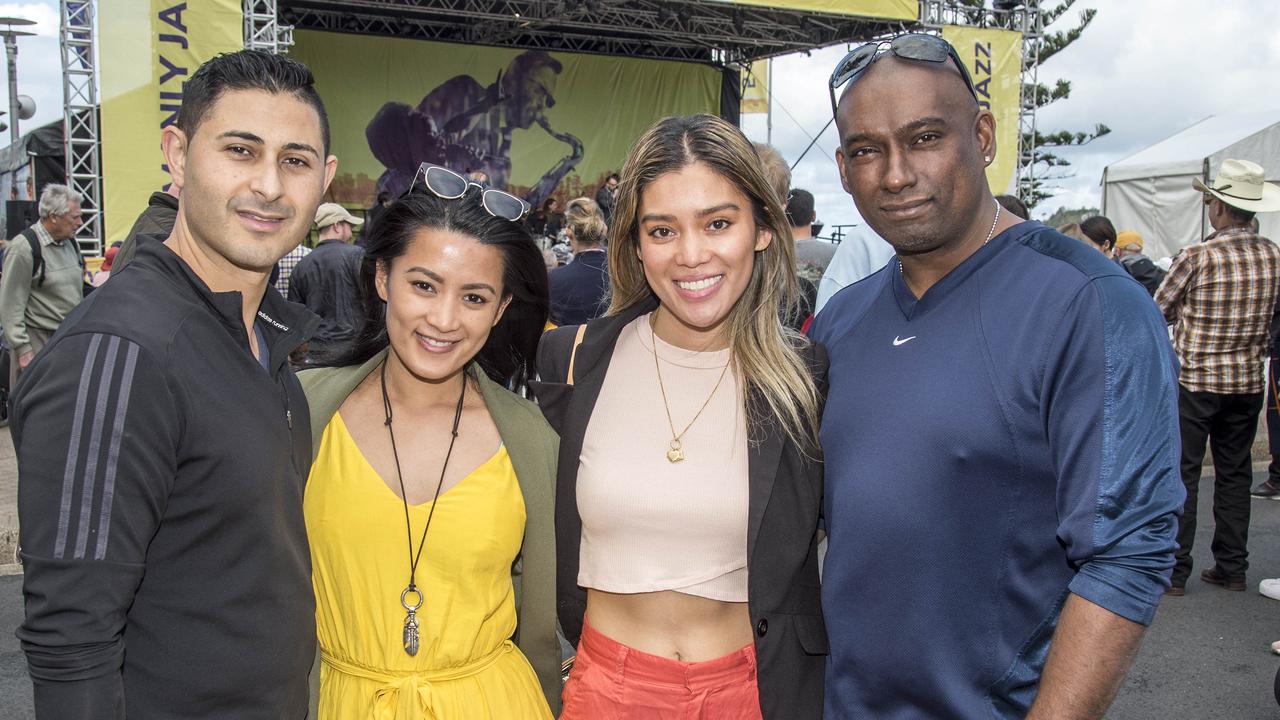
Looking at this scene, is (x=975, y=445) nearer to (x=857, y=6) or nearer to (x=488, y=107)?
(x=857, y=6)

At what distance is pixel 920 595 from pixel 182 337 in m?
1.37

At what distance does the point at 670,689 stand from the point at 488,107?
1626 centimetres

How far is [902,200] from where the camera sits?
184 centimetres

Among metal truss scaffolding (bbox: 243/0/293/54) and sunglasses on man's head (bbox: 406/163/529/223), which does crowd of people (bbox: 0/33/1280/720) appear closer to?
sunglasses on man's head (bbox: 406/163/529/223)

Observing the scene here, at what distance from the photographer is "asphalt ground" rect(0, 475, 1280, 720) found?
386 cm

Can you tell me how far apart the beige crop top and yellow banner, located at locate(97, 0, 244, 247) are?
7827mm

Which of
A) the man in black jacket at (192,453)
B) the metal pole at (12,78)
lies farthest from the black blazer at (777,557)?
the metal pole at (12,78)

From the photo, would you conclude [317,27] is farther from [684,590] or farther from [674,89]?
[684,590]

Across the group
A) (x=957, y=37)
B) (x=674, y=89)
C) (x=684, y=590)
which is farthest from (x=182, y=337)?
(x=674, y=89)

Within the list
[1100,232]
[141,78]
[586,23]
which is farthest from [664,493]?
[586,23]

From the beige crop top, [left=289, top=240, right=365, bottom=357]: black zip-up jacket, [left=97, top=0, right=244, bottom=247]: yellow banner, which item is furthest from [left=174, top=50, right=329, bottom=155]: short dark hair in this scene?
[left=97, top=0, right=244, bottom=247]: yellow banner

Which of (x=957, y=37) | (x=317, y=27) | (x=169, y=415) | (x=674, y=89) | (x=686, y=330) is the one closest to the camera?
(x=169, y=415)

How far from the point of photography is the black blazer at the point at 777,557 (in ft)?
6.91

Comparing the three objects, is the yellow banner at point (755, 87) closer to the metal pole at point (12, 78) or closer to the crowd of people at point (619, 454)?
the metal pole at point (12, 78)
